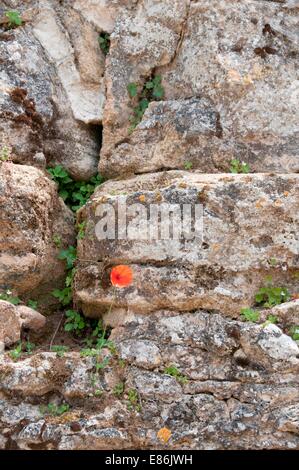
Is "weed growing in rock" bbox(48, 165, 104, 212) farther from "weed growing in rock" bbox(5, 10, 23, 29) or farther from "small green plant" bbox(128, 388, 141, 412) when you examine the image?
→ "small green plant" bbox(128, 388, 141, 412)

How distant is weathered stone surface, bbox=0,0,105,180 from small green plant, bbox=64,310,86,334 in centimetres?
126

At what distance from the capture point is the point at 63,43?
6.01 metres

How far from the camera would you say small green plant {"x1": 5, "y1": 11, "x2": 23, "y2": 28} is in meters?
5.88

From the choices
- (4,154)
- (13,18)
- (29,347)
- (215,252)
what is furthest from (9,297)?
(13,18)

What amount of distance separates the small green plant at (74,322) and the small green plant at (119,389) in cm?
82

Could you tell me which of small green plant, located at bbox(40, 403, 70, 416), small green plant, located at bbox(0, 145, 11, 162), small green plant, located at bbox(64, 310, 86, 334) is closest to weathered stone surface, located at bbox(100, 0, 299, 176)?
small green plant, located at bbox(0, 145, 11, 162)

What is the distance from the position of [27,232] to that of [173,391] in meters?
1.65

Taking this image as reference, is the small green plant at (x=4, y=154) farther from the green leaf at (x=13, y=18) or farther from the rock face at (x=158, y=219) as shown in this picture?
the green leaf at (x=13, y=18)

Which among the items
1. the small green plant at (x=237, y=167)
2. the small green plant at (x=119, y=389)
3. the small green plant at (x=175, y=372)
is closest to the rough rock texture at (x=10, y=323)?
the small green plant at (x=119, y=389)

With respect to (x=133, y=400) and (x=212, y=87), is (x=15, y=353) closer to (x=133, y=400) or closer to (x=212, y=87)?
(x=133, y=400)
